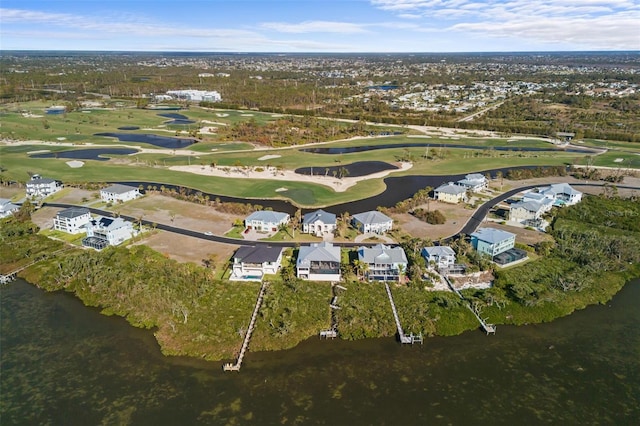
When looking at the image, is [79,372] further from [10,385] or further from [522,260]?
[522,260]

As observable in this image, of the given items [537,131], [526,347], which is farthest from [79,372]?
[537,131]

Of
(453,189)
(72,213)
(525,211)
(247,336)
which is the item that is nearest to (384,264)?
(247,336)

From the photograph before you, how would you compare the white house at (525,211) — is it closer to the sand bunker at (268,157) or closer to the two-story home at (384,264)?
the two-story home at (384,264)

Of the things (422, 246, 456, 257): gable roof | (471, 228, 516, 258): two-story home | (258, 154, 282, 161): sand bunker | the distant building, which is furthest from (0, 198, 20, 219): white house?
the distant building

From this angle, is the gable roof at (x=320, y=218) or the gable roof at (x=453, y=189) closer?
the gable roof at (x=320, y=218)

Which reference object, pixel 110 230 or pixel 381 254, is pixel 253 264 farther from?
pixel 110 230

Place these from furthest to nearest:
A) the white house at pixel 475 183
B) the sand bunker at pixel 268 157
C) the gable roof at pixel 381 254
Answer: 1. the sand bunker at pixel 268 157
2. the white house at pixel 475 183
3. the gable roof at pixel 381 254

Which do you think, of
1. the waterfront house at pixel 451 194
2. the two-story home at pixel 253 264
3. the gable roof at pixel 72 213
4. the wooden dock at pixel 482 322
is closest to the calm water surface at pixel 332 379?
the wooden dock at pixel 482 322
